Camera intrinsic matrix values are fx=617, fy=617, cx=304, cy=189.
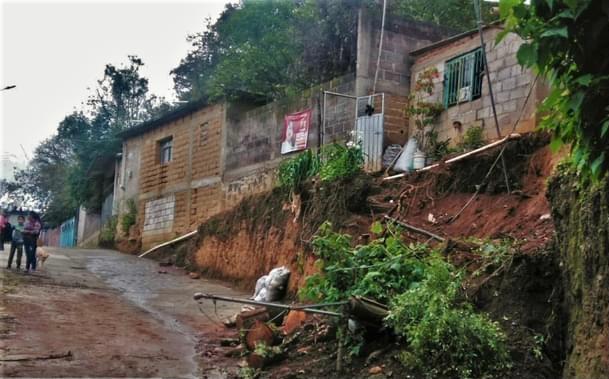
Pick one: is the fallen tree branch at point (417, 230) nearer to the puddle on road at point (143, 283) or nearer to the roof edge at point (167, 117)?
the puddle on road at point (143, 283)

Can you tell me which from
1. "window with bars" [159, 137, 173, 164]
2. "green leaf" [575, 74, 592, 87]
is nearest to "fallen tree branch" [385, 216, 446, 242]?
"green leaf" [575, 74, 592, 87]

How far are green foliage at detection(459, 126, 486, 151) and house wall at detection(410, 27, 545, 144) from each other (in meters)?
0.22

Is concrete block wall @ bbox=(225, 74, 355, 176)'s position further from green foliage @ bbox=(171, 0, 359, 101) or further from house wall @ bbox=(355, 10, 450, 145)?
green foliage @ bbox=(171, 0, 359, 101)

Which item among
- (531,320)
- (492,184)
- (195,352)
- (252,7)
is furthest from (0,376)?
(252,7)

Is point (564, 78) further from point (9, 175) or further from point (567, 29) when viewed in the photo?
point (9, 175)

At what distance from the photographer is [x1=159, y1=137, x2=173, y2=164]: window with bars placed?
66.3 ft

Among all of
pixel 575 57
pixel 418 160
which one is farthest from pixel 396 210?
pixel 575 57

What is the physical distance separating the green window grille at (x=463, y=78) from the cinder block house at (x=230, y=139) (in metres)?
1.36

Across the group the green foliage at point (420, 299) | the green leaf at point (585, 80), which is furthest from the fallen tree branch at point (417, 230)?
the green leaf at point (585, 80)

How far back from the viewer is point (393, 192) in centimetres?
1019

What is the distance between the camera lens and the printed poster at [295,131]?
14.2 metres

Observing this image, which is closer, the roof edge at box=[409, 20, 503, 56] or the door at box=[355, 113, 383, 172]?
the roof edge at box=[409, 20, 503, 56]

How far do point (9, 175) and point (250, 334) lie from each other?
32.7m

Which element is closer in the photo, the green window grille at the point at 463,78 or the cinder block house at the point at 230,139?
the green window grille at the point at 463,78
